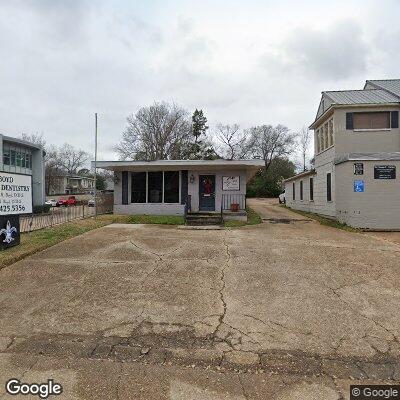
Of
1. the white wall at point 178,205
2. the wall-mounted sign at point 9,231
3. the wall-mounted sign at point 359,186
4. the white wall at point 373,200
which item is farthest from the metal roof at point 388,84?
the wall-mounted sign at point 9,231

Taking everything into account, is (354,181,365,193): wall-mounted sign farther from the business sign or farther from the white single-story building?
the business sign

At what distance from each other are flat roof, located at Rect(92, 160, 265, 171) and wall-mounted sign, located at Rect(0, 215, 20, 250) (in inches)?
315

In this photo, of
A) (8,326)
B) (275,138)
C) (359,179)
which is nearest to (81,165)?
(275,138)

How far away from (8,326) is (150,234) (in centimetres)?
695

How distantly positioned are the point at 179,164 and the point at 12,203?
865 cm

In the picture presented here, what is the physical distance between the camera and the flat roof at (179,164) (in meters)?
15.4

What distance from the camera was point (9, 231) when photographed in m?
8.14

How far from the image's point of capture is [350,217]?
14.0 metres

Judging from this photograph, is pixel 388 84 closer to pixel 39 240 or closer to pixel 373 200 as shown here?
pixel 373 200

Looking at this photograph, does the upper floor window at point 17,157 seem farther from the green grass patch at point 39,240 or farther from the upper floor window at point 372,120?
the upper floor window at point 372,120

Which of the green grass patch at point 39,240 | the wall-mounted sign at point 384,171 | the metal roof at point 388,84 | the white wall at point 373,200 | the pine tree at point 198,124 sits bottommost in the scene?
the green grass patch at point 39,240

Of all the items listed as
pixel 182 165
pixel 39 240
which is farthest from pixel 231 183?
pixel 39 240

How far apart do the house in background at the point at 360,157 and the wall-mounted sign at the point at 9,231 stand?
12538 mm

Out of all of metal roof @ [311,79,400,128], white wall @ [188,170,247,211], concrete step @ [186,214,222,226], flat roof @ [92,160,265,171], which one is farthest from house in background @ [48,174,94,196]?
metal roof @ [311,79,400,128]
